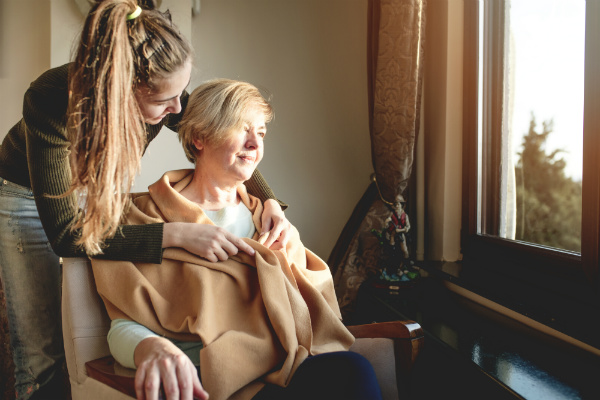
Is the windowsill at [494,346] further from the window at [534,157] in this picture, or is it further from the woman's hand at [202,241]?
the woman's hand at [202,241]

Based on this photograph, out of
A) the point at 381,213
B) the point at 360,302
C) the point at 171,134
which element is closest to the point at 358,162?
the point at 381,213

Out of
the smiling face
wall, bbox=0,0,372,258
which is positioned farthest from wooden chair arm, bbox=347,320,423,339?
wall, bbox=0,0,372,258

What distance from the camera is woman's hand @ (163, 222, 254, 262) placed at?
1.19 metres

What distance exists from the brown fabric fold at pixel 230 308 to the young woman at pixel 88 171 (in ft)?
0.16

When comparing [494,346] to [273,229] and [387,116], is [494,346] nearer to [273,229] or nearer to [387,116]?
[273,229]

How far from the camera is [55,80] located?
3.76 ft

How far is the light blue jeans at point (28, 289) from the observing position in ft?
4.63

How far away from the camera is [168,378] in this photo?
875 millimetres

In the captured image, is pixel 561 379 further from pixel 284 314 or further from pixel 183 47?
pixel 183 47

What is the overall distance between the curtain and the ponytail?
143cm

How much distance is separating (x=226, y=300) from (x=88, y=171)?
18.9 inches

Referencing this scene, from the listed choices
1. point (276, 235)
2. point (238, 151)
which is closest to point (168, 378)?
point (276, 235)

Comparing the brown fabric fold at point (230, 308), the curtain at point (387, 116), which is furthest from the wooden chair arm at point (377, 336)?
the curtain at point (387, 116)

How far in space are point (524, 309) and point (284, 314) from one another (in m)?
0.78
